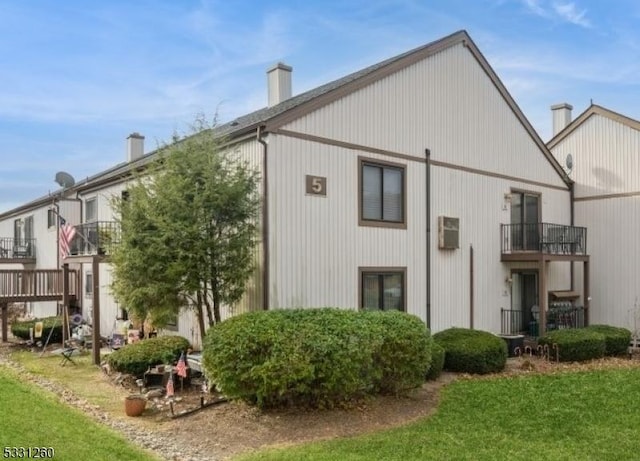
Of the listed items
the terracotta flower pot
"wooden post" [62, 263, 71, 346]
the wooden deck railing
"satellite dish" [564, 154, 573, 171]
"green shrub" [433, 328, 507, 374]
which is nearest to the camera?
the terracotta flower pot

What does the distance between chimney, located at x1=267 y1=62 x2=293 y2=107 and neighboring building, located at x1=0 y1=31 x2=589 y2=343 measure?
4 cm

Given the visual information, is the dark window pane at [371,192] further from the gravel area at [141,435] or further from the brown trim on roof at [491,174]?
the gravel area at [141,435]

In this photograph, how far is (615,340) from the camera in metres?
14.4

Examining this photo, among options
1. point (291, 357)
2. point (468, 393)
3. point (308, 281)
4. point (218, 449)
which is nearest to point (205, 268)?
point (308, 281)

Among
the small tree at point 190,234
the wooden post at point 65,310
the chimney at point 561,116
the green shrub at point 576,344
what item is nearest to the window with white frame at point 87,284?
the wooden post at point 65,310

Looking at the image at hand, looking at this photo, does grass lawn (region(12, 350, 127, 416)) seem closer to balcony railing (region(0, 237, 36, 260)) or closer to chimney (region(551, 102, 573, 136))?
balcony railing (region(0, 237, 36, 260))

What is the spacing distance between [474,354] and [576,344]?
3443 mm

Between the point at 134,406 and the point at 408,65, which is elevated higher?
the point at 408,65

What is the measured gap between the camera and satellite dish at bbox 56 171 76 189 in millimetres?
19281

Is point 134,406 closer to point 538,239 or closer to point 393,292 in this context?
point 393,292

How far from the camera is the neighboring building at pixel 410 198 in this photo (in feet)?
35.4

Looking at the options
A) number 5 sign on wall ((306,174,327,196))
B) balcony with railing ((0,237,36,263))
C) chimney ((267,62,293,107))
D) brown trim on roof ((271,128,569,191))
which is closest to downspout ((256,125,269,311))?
brown trim on roof ((271,128,569,191))

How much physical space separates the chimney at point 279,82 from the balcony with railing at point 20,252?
46.7 ft

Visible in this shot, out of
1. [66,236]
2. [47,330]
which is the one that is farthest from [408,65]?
[47,330]
